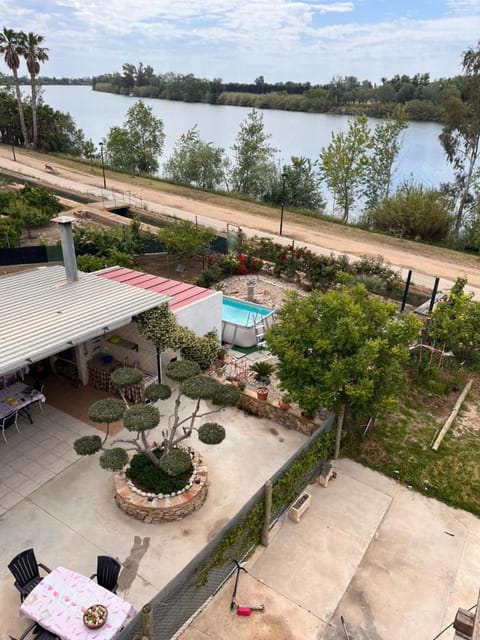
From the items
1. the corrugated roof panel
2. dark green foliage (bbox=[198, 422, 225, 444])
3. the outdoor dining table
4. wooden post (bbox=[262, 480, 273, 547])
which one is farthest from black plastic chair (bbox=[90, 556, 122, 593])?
the outdoor dining table

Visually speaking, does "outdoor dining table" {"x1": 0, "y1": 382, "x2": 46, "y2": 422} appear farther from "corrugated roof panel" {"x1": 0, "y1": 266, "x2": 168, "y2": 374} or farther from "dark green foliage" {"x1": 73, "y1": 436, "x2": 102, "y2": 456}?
"dark green foliage" {"x1": 73, "y1": 436, "x2": 102, "y2": 456}

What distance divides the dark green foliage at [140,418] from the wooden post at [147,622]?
2.63m

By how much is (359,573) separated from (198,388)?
13.6 feet

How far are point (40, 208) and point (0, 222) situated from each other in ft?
15.1

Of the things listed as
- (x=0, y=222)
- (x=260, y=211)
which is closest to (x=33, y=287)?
(x=0, y=222)

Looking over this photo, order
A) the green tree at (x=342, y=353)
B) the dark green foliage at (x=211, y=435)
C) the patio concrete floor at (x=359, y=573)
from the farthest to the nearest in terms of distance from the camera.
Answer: the green tree at (x=342, y=353) → the dark green foliage at (x=211, y=435) → the patio concrete floor at (x=359, y=573)

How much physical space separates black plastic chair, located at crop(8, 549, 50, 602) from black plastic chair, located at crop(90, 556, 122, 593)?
946 millimetres

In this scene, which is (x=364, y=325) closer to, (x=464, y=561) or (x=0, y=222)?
(x=464, y=561)

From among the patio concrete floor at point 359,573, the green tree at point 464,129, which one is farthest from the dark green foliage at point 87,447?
the green tree at point 464,129

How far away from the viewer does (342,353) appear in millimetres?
9453

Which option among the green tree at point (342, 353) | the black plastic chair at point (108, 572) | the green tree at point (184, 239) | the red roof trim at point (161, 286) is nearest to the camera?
the black plastic chair at point (108, 572)

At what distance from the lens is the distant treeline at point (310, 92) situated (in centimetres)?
6481

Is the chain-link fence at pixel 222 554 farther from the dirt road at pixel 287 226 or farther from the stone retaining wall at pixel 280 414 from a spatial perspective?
the dirt road at pixel 287 226

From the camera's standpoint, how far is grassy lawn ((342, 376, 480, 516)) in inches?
383
